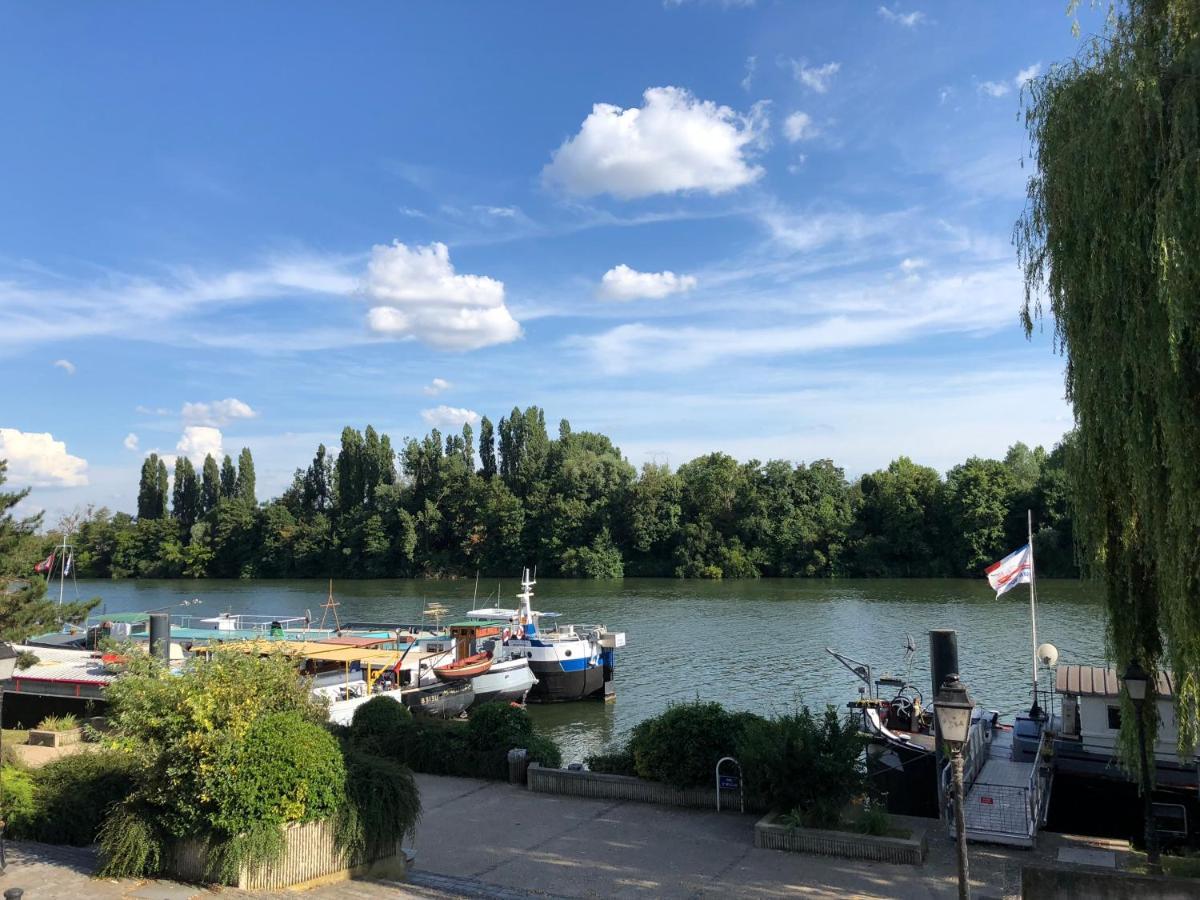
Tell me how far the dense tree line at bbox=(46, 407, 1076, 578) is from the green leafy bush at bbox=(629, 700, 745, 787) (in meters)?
62.8

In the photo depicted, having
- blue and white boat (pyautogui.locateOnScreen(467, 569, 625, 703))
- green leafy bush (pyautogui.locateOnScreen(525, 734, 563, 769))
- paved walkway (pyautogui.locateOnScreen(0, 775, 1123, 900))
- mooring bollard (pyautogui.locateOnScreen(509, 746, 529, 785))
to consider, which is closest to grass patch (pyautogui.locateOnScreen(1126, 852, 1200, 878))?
paved walkway (pyautogui.locateOnScreen(0, 775, 1123, 900))

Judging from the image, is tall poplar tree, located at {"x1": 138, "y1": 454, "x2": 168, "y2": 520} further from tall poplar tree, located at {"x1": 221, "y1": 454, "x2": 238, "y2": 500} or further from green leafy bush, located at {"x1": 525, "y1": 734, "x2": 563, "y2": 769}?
green leafy bush, located at {"x1": 525, "y1": 734, "x2": 563, "y2": 769}

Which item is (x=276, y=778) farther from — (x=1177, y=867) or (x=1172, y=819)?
(x=1172, y=819)

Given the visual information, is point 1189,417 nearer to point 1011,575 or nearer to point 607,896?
point 607,896

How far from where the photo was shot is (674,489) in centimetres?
9538

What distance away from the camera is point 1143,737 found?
11.3m

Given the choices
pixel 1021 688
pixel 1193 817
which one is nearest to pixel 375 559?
pixel 1021 688

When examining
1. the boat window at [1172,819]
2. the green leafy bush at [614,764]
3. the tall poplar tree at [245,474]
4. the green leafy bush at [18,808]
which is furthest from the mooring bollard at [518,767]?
the tall poplar tree at [245,474]

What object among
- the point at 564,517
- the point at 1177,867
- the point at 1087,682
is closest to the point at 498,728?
the point at 1177,867

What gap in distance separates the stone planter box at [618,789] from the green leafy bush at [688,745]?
0.13 m

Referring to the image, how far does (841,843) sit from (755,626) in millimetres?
38378

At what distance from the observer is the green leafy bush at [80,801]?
11227 mm

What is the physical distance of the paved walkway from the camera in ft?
32.0

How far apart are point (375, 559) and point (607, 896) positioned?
9551cm
